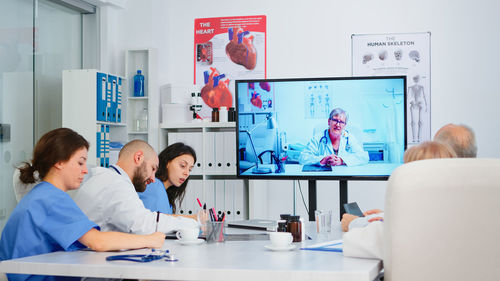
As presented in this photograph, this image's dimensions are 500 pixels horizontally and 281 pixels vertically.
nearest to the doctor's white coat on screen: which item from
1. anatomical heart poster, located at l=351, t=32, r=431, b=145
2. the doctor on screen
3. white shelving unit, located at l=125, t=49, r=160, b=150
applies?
the doctor on screen

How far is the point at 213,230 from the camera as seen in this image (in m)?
2.32

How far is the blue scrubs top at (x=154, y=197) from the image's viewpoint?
3.11 metres

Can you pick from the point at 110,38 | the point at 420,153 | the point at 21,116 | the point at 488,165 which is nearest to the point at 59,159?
the point at 420,153

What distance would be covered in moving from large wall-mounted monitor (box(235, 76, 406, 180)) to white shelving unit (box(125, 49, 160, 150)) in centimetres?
100

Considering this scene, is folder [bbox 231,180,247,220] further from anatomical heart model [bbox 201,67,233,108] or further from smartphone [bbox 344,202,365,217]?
smartphone [bbox 344,202,365,217]

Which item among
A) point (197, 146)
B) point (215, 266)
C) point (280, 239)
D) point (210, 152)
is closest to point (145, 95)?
point (197, 146)

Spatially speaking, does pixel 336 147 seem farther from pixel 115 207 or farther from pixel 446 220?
pixel 446 220

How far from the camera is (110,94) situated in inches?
179

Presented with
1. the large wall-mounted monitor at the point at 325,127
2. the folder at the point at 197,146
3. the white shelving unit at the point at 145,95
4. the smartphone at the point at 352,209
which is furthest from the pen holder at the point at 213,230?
the white shelving unit at the point at 145,95

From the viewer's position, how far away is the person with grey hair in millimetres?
2572

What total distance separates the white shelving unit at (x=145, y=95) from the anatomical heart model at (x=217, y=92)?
474mm

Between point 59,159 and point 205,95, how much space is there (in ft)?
10.2

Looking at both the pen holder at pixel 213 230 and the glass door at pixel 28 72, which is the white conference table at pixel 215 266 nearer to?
the pen holder at pixel 213 230

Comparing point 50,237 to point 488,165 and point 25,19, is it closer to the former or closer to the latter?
point 488,165
